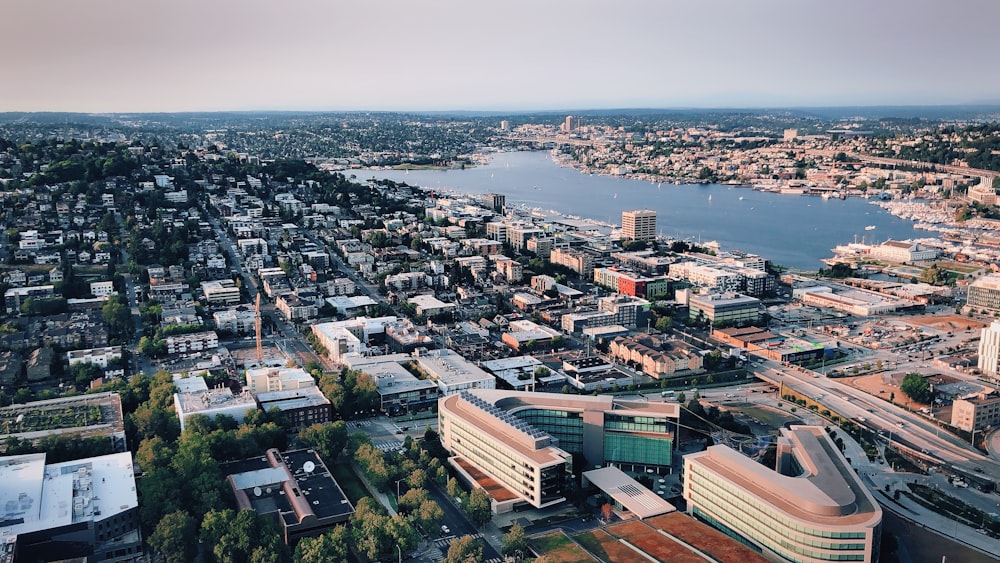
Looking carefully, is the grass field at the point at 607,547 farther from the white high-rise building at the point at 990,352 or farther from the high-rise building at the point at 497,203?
the high-rise building at the point at 497,203

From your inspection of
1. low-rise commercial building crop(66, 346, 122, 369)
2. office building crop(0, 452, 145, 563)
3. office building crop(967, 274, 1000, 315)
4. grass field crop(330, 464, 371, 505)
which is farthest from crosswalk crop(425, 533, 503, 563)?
office building crop(967, 274, 1000, 315)

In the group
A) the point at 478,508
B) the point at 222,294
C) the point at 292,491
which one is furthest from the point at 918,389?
the point at 222,294

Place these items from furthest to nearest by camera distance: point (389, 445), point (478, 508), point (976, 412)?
point (976, 412) < point (389, 445) < point (478, 508)

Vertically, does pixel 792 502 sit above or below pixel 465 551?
above

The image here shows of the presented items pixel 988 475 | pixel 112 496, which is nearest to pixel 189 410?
pixel 112 496

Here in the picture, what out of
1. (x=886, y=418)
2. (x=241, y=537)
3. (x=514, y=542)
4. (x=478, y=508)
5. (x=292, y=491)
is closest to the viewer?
(x=241, y=537)

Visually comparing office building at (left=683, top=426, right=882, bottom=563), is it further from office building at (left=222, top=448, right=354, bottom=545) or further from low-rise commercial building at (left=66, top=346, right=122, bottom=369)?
low-rise commercial building at (left=66, top=346, right=122, bottom=369)

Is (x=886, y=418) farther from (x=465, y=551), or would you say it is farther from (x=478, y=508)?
(x=465, y=551)

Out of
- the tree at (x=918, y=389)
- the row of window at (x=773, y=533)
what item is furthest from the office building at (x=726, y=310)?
the row of window at (x=773, y=533)
